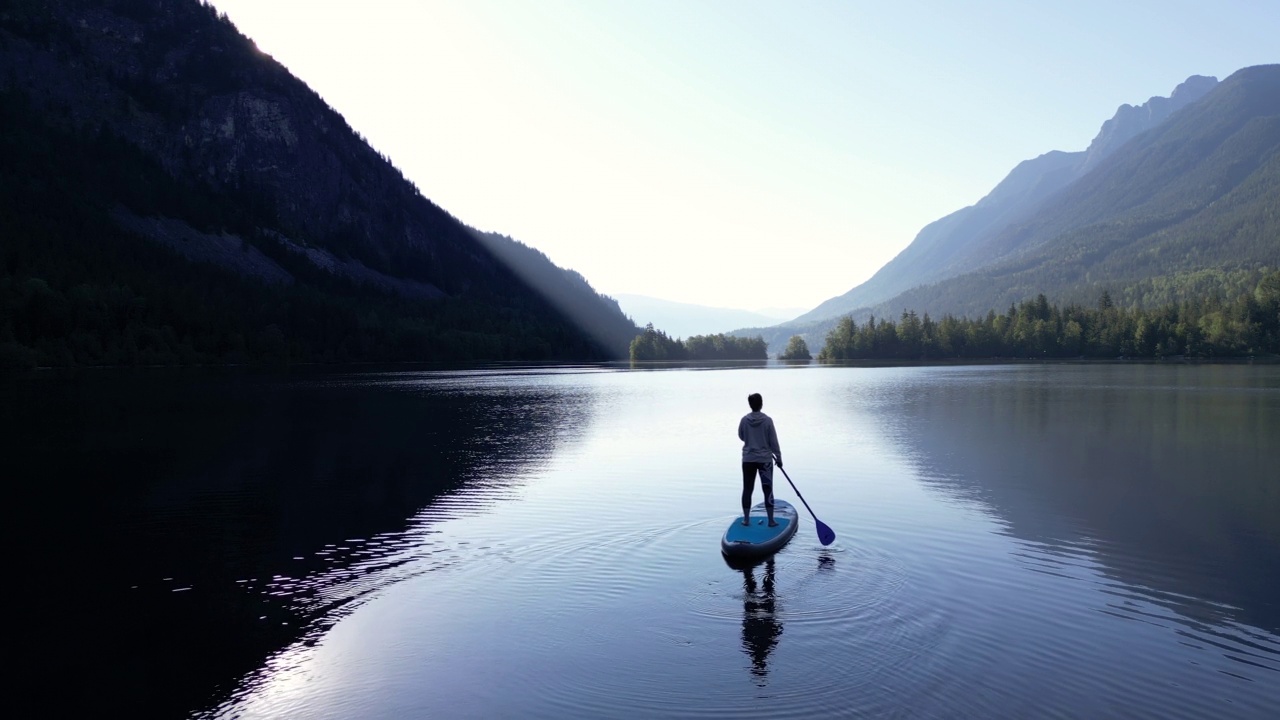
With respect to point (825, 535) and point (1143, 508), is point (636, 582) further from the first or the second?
point (1143, 508)

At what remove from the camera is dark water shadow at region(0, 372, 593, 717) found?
43.6 feet

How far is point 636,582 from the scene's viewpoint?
1742cm

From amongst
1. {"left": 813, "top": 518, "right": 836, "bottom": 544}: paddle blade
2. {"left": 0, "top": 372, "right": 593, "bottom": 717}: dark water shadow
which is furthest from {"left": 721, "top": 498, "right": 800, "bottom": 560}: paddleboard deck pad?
{"left": 0, "top": 372, "right": 593, "bottom": 717}: dark water shadow

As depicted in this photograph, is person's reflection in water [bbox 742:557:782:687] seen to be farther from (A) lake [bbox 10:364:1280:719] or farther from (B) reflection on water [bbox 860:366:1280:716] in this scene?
(B) reflection on water [bbox 860:366:1280:716]

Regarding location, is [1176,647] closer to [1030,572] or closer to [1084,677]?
[1084,677]

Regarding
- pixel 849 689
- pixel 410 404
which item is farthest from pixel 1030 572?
pixel 410 404

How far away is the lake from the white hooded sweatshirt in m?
2.54

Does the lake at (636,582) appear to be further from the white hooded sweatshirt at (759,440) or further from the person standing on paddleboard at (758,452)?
the white hooded sweatshirt at (759,440)

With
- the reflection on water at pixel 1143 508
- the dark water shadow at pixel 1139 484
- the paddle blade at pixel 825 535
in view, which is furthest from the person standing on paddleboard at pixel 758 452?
the dark water shadow at pixel 1139 484

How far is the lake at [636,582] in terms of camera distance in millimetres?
11844

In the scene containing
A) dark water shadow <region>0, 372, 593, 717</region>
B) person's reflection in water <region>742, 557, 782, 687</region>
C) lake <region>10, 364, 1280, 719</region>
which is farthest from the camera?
dark water shadow <region>0, 372, 593, 717</region>

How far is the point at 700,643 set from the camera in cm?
1370

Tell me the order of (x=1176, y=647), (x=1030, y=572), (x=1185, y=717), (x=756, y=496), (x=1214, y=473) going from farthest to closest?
(x=1214, y=473)
(x=756, y=496)
(x=1030, y=572)
(x=1176, y=647)
(x=1185, y=717)

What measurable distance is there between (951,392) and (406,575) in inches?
2984
